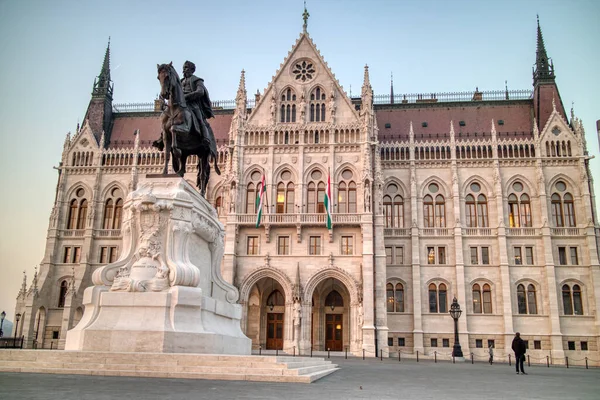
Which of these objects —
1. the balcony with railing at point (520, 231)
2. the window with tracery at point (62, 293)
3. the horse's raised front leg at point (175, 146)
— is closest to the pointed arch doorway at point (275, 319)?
the window with tracery at point (62, 293)

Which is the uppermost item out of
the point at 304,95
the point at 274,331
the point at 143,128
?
the point at 143,128

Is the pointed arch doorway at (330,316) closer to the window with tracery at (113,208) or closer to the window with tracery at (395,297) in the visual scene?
the window with tracery at (395,297)

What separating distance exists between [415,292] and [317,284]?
7767 millimetres

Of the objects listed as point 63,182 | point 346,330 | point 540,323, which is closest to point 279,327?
point 346,330

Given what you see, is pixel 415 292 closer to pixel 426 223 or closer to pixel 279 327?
pixel 426 223

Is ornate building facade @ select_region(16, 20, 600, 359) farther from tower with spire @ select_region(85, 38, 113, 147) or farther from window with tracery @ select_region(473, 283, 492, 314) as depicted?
tower with spire @ select_region(85, 38, 113, 147)

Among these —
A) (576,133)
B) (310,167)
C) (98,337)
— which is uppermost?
(576,133)

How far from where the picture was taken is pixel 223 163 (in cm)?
4509

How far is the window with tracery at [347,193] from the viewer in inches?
1564

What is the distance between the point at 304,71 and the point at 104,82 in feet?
70.7

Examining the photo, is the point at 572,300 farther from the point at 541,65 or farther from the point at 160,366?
the point at 160,366

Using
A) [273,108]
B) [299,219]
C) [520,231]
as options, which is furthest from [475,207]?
[273,108]

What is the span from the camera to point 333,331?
39.7 metres

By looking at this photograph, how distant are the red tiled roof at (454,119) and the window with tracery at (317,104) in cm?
691
